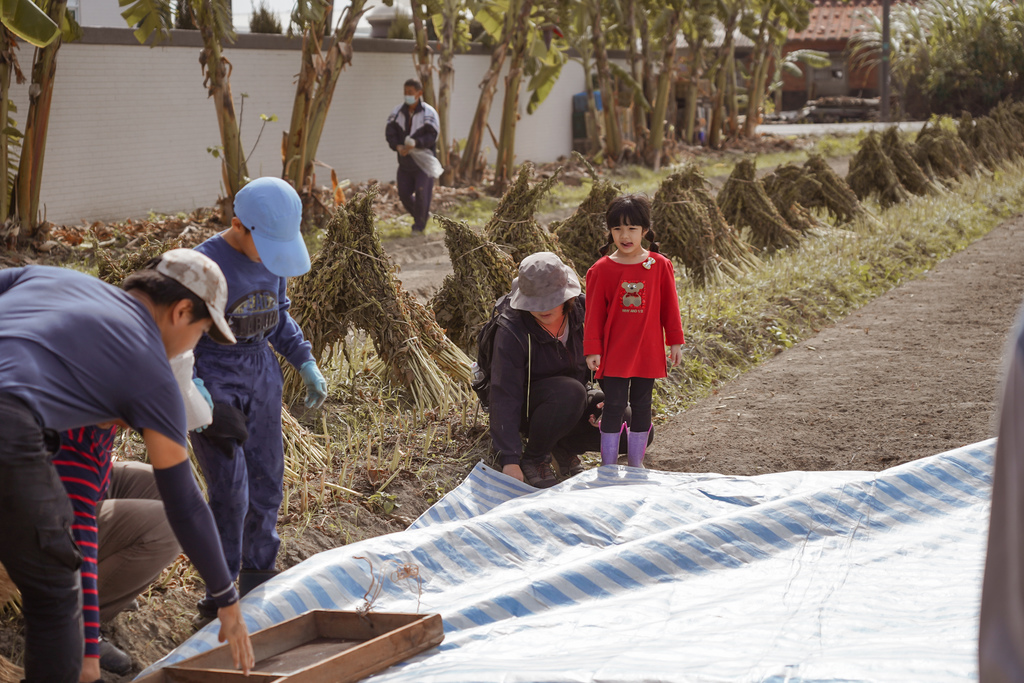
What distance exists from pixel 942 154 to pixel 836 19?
27.5 metres

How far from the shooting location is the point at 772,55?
1015 inches

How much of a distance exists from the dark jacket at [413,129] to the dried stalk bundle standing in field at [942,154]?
757 cm

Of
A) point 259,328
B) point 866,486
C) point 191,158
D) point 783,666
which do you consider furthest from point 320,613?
point 191,158

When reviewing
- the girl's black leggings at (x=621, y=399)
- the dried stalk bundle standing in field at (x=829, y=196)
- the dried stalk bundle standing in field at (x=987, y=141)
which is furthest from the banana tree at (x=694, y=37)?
the girl's black leggings at (x=621, y=399)

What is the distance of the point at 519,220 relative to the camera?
230 inches

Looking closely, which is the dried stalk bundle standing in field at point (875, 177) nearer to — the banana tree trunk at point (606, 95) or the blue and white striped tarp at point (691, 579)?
the banana tree trunk at point (606, 95)

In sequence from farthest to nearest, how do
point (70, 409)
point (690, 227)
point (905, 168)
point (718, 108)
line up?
1. point (718, 108)
2. point (905, 168)
3. point (690, 227)
4. point (70, 409)

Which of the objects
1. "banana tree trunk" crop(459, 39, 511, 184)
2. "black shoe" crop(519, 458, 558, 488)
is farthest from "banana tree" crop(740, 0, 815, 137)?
"black shoe" crop(519, 458, 558, 488)

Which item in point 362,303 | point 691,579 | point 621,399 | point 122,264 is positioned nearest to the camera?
point 691,579

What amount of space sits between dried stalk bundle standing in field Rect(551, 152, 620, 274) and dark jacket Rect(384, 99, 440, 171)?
13.7 feet

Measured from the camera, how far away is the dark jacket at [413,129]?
10891mm

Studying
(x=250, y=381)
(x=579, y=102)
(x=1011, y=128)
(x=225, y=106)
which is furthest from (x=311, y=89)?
(x=1011, y=128)

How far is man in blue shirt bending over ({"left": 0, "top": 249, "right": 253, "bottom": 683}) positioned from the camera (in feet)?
6.80

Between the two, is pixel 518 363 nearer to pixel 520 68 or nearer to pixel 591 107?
pixel 520 68
